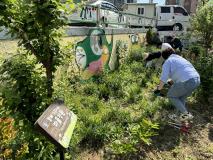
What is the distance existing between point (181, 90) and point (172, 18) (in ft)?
73.3

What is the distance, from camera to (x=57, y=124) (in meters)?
3.03

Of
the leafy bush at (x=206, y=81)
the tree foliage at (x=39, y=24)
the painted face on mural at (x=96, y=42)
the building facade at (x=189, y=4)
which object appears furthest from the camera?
the building facade at (x=189, y=4)

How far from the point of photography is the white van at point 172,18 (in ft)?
90.5

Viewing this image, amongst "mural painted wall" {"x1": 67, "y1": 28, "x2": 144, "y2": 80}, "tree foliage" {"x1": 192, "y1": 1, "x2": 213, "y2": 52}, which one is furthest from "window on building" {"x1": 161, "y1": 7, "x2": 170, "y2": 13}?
"mural painted wall" {"x1": 67, "y1": 28, "x2": 144, "y2": 80}

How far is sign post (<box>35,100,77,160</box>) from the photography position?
2814 mm

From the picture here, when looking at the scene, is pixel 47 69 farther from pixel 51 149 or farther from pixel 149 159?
pixel 149 159

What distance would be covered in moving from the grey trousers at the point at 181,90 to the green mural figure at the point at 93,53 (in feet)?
10.9

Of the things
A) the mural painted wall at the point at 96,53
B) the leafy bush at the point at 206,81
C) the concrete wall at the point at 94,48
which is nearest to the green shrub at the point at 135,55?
the concrete wall at the point at 94,48

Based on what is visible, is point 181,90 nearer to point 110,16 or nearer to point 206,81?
point 206,81

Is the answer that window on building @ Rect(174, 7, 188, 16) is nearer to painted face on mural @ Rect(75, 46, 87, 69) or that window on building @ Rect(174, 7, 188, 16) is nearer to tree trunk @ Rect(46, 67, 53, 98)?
painted face on mural @ Rect(75, 46, 87, 69)

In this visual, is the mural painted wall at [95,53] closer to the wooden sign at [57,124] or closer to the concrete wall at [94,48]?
the concrete wall at [94,48]

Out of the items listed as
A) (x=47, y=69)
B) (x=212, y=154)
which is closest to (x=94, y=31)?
(x=212, y=154)

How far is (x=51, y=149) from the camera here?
12.9 ft

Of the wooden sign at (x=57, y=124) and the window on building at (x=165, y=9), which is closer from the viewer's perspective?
the wooden sign at (x=57, y=124)
